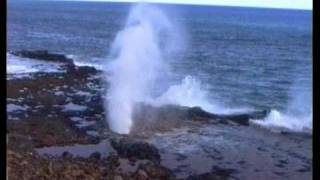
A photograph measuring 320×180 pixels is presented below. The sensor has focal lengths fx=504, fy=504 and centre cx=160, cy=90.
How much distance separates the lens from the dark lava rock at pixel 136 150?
13.0 metres

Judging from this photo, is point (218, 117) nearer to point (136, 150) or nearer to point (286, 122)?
point (286, 122)

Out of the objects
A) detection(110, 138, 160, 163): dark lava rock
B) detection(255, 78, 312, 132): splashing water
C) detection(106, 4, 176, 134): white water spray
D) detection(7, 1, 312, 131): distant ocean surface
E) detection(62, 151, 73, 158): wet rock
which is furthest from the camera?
detection(7, 1, 312, 131): distant ocean surface

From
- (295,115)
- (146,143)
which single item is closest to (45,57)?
(295,115)

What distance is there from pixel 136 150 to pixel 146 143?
661 millimetres

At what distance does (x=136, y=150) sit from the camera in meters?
13.2

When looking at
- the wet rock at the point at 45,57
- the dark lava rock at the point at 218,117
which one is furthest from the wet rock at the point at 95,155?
the wet rock at the point at 45,57

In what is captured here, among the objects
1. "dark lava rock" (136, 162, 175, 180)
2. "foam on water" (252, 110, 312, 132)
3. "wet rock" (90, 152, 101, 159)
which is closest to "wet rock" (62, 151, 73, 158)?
"wet rock" (90, 152, 101, 159)

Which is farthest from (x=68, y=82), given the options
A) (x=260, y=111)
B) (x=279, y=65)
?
(x=279, y=65)

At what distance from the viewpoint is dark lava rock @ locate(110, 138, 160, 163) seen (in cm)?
1297

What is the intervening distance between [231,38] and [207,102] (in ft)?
132

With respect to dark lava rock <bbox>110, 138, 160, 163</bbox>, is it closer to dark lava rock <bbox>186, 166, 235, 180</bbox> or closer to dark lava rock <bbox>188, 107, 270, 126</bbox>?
dark lava rock <bbox>186, 166, 235, 180</bbox>

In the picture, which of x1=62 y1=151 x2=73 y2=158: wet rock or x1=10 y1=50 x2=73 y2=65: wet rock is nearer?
x1=62 y1=151 x2=73 y2=158: wet rock

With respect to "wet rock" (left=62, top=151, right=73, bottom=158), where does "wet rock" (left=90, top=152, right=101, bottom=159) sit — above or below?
below

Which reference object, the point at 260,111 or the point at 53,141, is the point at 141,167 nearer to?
the point at 53,141
